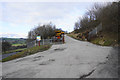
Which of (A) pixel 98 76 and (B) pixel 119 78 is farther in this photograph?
(A) pixel 98 76

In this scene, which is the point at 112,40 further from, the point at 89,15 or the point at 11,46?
the point at 89,15

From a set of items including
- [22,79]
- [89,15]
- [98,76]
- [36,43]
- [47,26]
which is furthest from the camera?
[89,15]

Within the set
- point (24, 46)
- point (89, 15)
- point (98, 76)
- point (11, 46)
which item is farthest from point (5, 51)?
point (89, 15)

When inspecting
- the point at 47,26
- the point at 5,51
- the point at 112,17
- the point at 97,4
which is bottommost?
the point at 5,51

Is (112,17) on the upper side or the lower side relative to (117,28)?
upper

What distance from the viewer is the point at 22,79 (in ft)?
11.5

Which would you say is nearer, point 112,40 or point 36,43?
point 112,40

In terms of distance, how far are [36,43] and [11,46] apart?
14.0ft

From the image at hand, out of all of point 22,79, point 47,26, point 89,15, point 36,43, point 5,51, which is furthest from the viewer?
point 89,15

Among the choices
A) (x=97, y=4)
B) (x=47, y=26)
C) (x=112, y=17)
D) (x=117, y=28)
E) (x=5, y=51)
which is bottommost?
(x=5, y=51)

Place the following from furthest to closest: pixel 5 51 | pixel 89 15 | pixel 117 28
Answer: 1. pixel 89 15
2. pixel 5 51
3. pixel 117 28

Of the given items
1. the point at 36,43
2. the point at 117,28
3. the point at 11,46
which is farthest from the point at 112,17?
the point at 11,46

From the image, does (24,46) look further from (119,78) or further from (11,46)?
(119,78)

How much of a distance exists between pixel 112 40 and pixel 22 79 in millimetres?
11244
